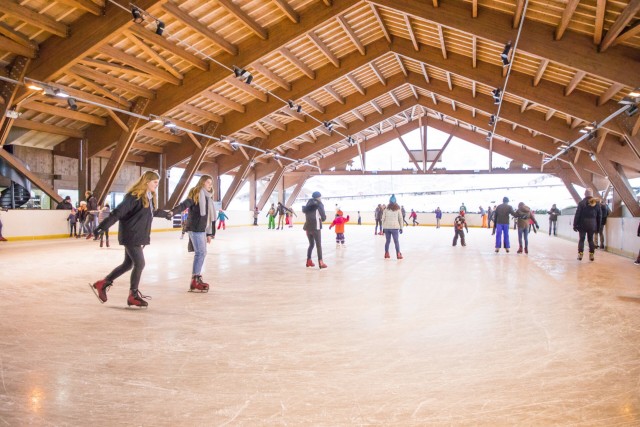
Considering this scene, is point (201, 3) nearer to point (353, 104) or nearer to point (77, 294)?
point (77, 294)

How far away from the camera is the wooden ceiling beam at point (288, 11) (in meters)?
11.5

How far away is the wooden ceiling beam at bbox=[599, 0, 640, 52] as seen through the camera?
7502 mm

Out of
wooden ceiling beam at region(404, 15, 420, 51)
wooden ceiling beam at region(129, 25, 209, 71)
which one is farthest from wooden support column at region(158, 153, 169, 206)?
wooden ceiling beam at region(404, 15, 420, 51)

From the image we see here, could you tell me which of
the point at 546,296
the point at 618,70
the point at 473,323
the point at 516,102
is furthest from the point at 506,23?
the point at 473,323

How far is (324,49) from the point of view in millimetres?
15055

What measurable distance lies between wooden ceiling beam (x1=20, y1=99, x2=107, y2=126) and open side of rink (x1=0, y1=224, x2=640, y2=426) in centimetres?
1025

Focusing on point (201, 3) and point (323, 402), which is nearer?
point (323, 402)

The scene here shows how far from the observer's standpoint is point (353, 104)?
20.7 metres

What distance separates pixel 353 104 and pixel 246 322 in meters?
18.0

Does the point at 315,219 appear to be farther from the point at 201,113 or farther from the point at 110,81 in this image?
the point at 201,113

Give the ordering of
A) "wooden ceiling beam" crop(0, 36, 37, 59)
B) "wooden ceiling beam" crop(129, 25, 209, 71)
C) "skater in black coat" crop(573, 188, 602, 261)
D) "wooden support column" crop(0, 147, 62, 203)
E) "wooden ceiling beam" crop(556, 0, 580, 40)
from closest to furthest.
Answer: "wooden ceiling beam" crop(556, 0, 580, 40)
"skater in black coat" crop(573, 188, 602, 261)
"wooden ceiling beam" crop(0, 36, 37, 59)
"wooden ceiling beam" crop(129, 25, 209, 71)
"wooden support column" crop(0, 147, 62, 203)

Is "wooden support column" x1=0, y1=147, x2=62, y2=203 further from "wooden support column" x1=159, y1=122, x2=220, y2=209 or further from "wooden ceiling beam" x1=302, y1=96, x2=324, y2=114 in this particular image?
"wooden ceiling beam" x1=302, y1=96, x2=324, y2=114

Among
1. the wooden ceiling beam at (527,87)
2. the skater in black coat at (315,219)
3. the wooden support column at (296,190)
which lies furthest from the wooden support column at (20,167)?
the wooden support column at (296,190)

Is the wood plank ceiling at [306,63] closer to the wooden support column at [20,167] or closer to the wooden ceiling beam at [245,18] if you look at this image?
the wooden ceiling beam at [245,18]
